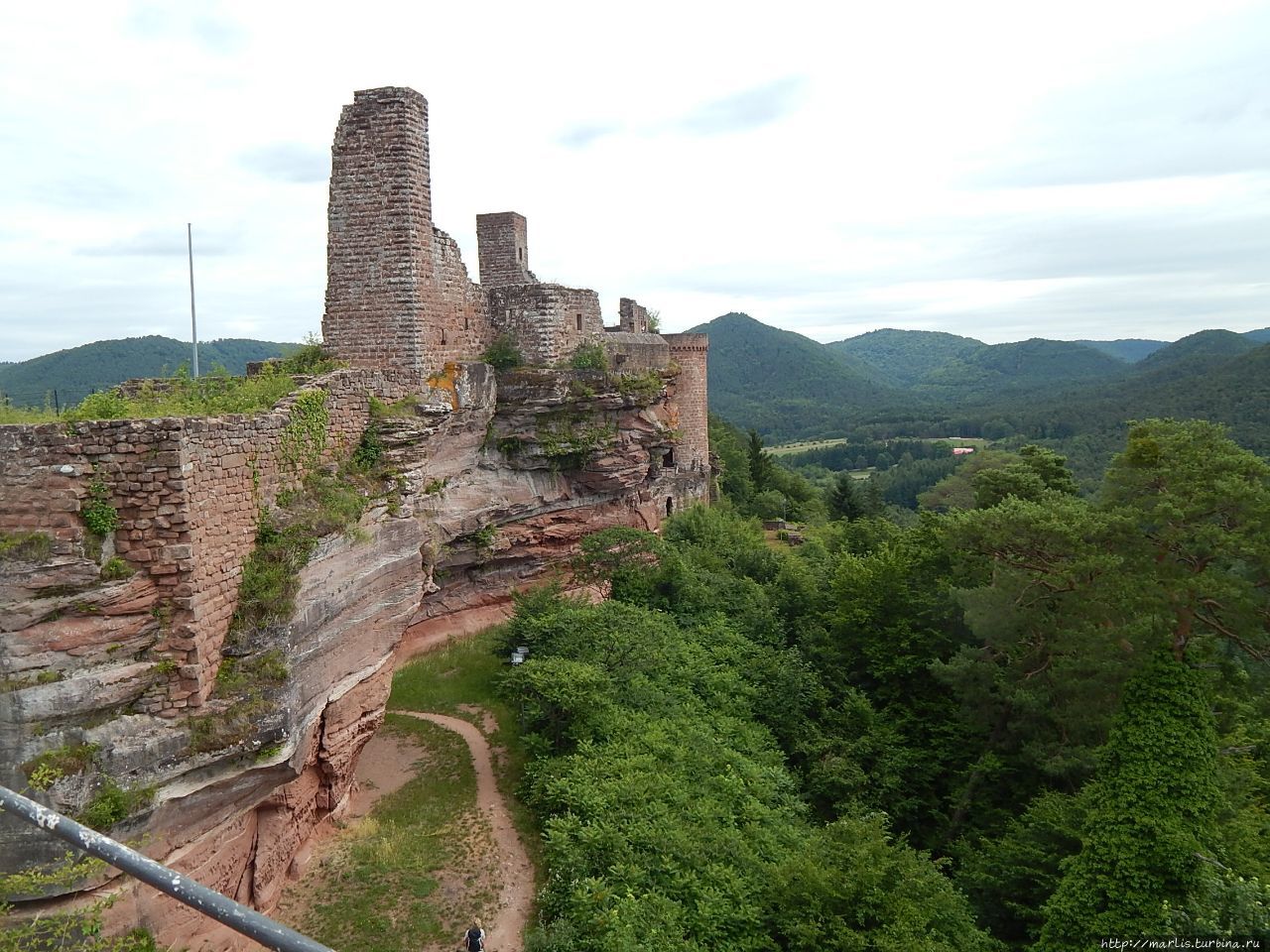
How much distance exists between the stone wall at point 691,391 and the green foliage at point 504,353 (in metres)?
9.21

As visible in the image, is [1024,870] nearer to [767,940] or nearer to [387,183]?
[767,940]

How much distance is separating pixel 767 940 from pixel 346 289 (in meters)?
14.5

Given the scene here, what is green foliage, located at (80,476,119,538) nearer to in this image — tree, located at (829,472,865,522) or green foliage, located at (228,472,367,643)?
green foliage, located at (228,472,367,643)

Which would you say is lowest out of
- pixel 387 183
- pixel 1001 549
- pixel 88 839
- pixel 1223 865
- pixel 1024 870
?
pixel 1024 870

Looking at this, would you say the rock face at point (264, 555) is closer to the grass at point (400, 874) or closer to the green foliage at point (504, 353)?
the green foliage at point (504, 353)

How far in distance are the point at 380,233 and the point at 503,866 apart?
41.2 feet

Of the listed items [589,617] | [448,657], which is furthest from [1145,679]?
[448,657]

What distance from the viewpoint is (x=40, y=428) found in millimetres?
8211

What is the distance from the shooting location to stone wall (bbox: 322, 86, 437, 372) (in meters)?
15.3

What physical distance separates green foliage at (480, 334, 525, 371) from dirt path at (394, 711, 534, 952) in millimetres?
9639

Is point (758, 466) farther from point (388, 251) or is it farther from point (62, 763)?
point (62, 763)

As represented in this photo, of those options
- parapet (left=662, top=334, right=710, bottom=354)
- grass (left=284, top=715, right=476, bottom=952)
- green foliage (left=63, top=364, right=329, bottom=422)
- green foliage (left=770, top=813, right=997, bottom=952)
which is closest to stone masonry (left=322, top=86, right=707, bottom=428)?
green foliage (left=63, top=364, right=329, bottom=422)

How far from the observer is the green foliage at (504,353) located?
2065 cm

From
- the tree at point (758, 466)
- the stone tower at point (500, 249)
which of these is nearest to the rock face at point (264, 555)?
the stone tower at point (500, 249)
